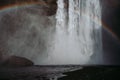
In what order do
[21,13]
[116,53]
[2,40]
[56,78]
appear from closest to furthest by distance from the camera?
[56,78]
[2,40]
[21,13]
[116,53]

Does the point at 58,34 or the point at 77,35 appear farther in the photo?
the point at 77,35

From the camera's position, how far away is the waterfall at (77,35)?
44.4 ft

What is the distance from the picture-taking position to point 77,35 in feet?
45.3

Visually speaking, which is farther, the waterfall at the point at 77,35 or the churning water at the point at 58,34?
the waterfall at the point at 77,35

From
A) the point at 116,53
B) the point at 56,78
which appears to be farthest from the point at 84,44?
the point at 56,78

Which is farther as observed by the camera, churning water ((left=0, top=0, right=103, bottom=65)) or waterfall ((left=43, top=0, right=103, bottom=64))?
waterfall ((left=43, top=0, right=103, bottom=64))

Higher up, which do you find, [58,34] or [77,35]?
[58,34]

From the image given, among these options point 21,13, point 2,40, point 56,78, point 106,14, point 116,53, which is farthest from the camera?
point 106,14

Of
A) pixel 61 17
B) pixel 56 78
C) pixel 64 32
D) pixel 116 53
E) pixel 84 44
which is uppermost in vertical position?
pixel 61 17

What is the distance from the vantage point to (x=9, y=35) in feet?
39.4

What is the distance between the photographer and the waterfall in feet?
44.4

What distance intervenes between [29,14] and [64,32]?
330 centimetres

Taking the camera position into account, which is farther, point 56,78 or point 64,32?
point 64,32

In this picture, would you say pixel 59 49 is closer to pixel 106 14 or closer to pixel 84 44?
pixel 84 44
